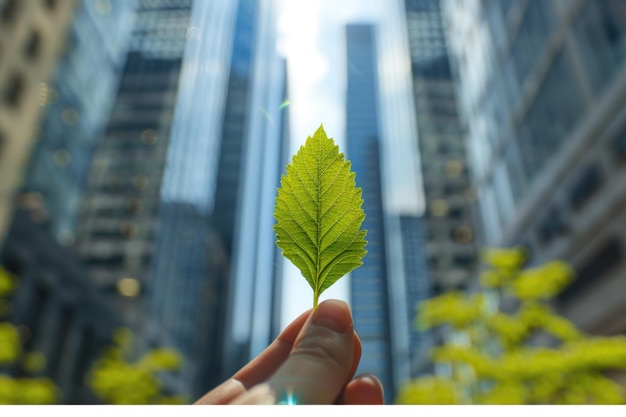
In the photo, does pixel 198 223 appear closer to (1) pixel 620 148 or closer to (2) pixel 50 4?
(2) pixel 50 4

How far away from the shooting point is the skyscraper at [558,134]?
13844 mm

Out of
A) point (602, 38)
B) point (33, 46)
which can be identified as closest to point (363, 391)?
point (602, 38)

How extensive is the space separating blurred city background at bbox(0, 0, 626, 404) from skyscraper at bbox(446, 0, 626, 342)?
3.7 inches

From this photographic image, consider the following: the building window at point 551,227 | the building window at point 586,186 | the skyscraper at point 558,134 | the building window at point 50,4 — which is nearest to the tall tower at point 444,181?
the skyscraper at point 558,134

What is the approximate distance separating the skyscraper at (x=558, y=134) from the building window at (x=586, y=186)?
37 millimetres

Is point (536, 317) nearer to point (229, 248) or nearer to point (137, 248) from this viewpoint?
point (137, 248)

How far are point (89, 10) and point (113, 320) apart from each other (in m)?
20.4

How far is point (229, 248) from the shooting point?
49.4m

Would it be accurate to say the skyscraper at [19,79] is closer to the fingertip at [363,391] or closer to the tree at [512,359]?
the tree at [512,359]

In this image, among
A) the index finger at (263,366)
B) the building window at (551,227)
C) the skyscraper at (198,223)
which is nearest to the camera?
the index finger at (263,366)

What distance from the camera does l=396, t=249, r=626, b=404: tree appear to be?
286 inches

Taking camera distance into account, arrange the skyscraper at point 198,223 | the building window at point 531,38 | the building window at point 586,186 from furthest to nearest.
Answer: the skyscraper at point 198,223, the building window at point 531,38, the building window at point 586,186

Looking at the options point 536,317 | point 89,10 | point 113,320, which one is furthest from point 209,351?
point 536,317

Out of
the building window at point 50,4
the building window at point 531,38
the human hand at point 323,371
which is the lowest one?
the human hand at point 323,371
